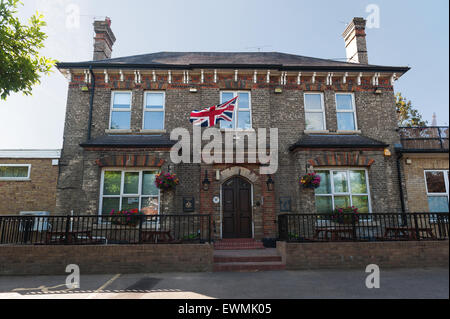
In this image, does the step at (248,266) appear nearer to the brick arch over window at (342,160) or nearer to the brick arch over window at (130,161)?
the brick arch over window at (342,160)

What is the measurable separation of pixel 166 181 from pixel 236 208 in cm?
284

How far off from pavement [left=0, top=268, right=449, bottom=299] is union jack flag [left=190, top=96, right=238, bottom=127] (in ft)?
17.2

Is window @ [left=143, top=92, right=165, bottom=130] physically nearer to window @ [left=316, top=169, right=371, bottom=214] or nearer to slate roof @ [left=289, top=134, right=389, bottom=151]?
slate roof @ [left=289, top=134, right=389, bottom=151]

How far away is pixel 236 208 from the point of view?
10.5 m

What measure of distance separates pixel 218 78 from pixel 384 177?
24.6 feet

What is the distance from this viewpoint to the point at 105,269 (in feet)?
24.2

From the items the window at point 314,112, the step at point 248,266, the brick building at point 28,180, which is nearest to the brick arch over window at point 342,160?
the window at point 314,112

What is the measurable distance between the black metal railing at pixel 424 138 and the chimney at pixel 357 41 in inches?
157

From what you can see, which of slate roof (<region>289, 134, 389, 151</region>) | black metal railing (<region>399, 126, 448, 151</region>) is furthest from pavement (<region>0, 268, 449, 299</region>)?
black metal railing (<region>399, 126, 448, 151</region>)

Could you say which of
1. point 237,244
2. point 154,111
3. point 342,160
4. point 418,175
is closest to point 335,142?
point 342,160

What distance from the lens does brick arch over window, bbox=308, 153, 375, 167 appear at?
33.8 ft

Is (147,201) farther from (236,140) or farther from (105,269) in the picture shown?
(236,140)

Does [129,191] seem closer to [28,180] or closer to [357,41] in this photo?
[28,180]
